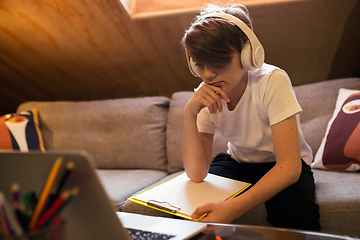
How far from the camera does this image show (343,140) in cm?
127

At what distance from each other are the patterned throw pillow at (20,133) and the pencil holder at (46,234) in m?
1.73

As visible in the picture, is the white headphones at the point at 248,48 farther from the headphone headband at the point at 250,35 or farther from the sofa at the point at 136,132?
the sofa at the point at 136,132

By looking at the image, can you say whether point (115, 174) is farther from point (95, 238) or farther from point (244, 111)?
point (95, 238)

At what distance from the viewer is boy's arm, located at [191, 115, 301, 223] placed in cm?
79

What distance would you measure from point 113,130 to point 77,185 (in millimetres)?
1602

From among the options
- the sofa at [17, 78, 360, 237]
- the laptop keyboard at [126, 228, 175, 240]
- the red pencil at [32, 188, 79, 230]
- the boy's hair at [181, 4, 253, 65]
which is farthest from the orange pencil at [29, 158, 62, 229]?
the sofa at [17, 78, 360, 237]

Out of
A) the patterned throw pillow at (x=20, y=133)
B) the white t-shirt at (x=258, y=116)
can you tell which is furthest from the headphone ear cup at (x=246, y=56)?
the patterned throw pillow at (x=20, y=133)

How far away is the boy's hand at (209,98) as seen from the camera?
3.17 ft

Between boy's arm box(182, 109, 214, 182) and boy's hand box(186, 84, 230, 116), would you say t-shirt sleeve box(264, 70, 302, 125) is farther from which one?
boy's arm box(182, 109, 214, 182)

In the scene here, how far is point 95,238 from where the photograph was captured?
42 cm

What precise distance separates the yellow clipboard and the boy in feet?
0.16

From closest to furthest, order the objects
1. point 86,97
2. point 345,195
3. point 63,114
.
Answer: point 345,195, point 63,114, point 86,97

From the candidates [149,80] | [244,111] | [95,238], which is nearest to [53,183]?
[95,238]

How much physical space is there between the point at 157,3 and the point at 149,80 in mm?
750
